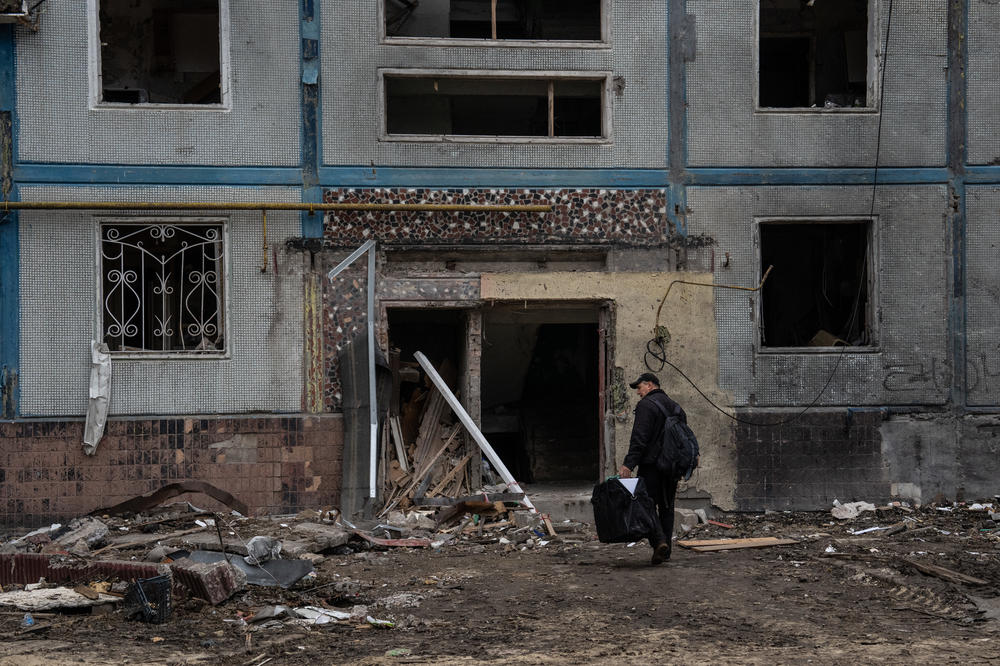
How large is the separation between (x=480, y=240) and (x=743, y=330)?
115 inches

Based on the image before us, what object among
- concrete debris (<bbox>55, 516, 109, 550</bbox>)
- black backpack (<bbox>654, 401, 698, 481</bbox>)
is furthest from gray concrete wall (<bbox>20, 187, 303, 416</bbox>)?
black backpack (<bbox>654, 401, 698, 481</bbox>)

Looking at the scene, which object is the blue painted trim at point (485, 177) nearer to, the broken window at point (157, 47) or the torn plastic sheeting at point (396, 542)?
the broken window at point (157, 47)

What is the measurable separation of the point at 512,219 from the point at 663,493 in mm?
3682

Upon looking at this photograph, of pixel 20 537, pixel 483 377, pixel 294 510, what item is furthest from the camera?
pixel 483 377

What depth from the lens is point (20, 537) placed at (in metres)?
10.4

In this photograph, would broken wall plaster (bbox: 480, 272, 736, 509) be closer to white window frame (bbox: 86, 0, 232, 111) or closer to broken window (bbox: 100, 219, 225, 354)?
broken window (bbox: 100, 219, 225, 354)

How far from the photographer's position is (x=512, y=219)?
11.4 metres

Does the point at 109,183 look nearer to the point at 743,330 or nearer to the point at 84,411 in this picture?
the point at 84,411

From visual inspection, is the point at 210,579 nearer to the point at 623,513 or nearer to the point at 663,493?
the point at 623,513

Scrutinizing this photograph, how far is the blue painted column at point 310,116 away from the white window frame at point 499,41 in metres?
0.67

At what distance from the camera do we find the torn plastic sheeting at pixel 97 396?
35.4 ft

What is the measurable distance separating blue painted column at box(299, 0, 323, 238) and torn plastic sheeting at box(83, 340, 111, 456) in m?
2.33

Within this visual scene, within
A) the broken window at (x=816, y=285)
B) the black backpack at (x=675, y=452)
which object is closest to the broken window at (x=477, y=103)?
the broken window at (x=816, y=285)

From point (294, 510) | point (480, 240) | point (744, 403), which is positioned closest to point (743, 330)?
point (744, 403)
